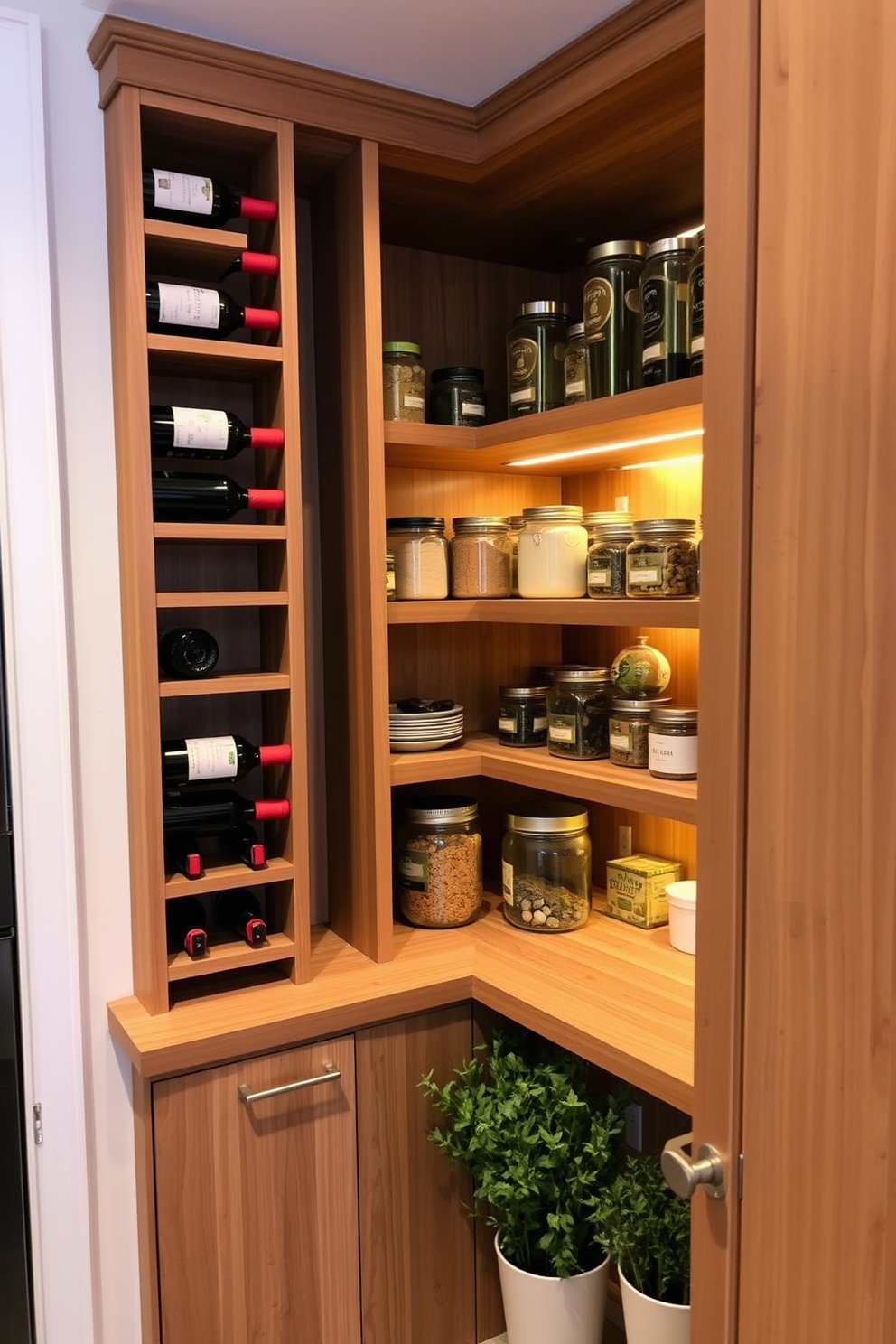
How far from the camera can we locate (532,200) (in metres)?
2.05

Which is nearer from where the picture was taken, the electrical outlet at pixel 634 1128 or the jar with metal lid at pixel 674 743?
the jar with metal lid at pixel 674 743

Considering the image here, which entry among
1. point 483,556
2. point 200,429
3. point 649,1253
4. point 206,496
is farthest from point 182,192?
point 649,1253

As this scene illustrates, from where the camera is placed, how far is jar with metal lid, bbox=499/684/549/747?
214 cm

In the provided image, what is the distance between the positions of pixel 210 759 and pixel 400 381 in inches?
31.8

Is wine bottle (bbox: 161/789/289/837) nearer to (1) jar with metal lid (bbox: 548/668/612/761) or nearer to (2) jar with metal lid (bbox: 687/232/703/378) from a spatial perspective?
(1) jar with metal lid (bbox: 548/668/612/761)

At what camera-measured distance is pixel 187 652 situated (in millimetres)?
1814

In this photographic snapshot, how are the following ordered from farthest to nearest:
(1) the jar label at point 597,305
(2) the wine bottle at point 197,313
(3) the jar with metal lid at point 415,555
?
(3) the jar with metal lid at point 415,555 < (1) the jar label at point 597,305 < (2) the wine bottle at point 197,313

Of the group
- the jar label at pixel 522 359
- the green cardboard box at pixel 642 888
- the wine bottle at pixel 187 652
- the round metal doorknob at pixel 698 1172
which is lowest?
the green cardboard box at pixel 642 888

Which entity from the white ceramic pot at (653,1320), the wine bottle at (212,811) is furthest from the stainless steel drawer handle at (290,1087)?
the white ceramic pot at (653,1320)

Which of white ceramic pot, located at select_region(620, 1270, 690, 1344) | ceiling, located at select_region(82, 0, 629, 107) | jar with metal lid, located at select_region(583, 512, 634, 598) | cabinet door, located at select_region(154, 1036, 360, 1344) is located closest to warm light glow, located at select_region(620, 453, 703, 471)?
jar with metal lid, located at select_region(583, 512, 634, 598)

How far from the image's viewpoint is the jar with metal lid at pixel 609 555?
185 centimetres

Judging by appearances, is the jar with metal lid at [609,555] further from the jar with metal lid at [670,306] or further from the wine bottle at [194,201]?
the wine bottle at [194,201]

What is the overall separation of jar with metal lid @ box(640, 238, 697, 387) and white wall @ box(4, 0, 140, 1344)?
3.02ft

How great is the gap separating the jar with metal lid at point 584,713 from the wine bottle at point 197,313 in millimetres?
835
